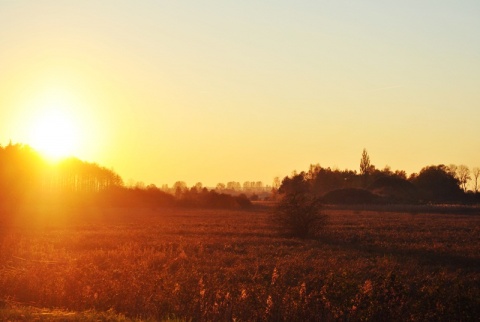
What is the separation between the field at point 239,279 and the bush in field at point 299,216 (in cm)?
521

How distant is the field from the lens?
42.4ft

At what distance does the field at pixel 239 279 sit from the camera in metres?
12.9

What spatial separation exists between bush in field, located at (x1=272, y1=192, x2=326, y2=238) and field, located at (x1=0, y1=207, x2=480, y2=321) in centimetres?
521

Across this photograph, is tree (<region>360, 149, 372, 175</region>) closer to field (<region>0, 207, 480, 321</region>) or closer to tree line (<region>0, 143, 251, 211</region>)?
tree line (<region>0, 143, 251, 211</region>)

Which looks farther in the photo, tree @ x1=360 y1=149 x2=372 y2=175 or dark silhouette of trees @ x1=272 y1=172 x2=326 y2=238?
tree @ x1=360 y1=149 x2=372 y2=175

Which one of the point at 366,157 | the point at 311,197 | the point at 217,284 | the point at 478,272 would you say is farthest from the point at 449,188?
the point at 217,284

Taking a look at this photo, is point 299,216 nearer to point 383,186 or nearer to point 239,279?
point 239,279

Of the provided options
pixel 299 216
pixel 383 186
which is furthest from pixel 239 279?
pixel 383 186

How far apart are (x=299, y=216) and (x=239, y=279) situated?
21.0 meters

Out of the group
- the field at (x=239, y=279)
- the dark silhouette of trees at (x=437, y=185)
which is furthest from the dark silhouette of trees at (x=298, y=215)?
the dark silhouette of trees at (x=437, y=185)

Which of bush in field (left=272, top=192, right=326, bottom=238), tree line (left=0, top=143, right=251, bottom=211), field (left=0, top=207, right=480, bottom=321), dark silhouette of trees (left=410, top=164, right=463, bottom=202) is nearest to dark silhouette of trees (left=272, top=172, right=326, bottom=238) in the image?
bush in field (left=272, top=192, right=326, bottom=238)

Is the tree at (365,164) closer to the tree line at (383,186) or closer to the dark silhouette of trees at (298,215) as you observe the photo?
the tree line at (383,186)

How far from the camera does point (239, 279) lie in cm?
1808

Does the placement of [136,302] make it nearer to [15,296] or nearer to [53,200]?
[15,296]
